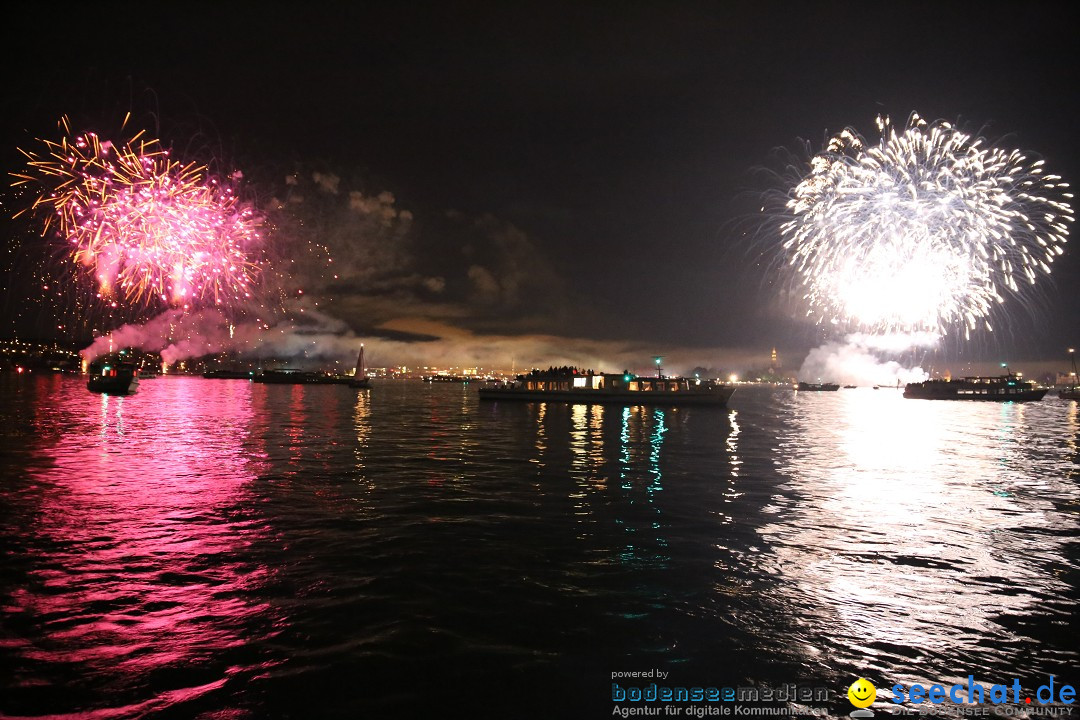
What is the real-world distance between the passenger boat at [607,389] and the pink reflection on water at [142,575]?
73447 mm

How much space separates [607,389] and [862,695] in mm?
86835

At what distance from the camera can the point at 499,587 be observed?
10.4 m

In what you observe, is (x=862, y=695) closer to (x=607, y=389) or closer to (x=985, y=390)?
(x=607, y=389)

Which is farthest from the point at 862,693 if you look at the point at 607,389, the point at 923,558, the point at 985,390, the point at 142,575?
the point at 985,390

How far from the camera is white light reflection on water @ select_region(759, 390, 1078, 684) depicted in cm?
824

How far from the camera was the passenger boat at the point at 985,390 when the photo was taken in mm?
128750

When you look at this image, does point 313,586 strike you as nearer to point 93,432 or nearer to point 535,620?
point 535,620

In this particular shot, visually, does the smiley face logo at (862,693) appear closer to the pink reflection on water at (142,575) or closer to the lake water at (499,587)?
the lake water at (499,587)

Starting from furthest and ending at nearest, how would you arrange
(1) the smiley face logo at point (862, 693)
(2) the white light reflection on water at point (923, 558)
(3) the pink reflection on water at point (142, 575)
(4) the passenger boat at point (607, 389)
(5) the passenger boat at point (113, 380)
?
(4) the passenger boat at point (607, 389)
(5) the passenger boat at point (113, 380)
(2) the white light reflection on water at point (923, 558)
(3) the pink reflection on water at point (142, 575)
(1) the smiley face logo at point (862, 693)

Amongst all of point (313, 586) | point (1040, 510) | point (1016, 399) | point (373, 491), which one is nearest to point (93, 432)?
point (373, 491)

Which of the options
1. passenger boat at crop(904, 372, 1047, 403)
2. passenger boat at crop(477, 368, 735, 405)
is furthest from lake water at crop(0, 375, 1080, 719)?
passenger boat at crop(904, 372, 1047, 403)

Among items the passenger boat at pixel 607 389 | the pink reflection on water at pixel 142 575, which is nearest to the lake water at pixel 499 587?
the pink reflection on water at pixel 142 575

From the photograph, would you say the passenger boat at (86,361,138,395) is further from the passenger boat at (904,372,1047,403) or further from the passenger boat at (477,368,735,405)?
the passenger boat at (904,372,1047,403)

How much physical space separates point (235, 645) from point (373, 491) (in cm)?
1153
